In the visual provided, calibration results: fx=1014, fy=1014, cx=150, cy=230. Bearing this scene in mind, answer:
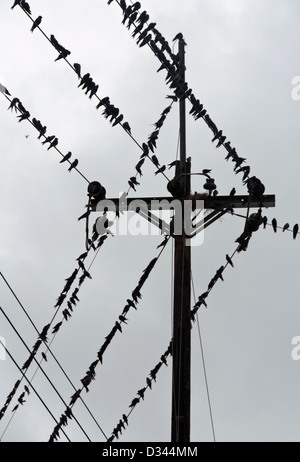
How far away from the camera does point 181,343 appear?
39.7 feet

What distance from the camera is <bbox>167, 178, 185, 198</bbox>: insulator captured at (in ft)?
41.6

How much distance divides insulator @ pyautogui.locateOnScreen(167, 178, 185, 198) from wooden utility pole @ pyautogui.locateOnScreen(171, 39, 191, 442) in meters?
0.10

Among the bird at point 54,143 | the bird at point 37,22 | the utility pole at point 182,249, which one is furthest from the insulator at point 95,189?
the bird at point 37,22

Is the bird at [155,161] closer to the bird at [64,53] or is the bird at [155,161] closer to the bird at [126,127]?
the bird at [126,127]

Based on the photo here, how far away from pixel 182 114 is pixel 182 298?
2704 mm

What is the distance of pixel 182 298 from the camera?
1231 cm

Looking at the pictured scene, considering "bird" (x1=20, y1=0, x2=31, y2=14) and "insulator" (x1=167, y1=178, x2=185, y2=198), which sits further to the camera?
"insulator" (x1=167, y1=178, x2=185, y2=198)

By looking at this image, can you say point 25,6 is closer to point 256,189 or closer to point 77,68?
point 77,68

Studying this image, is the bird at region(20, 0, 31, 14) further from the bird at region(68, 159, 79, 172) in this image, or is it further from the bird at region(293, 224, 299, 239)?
the bird at region(293, 224, 299, 239)

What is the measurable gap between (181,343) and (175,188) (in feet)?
6.42

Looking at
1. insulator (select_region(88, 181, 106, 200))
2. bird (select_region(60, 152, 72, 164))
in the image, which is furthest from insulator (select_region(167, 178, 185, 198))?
bird (select_region(60, 152, 72, 164))

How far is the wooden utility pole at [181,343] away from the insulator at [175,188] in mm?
101

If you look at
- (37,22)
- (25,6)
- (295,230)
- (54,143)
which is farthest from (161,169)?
(25,6)

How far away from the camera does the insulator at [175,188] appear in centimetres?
1267
